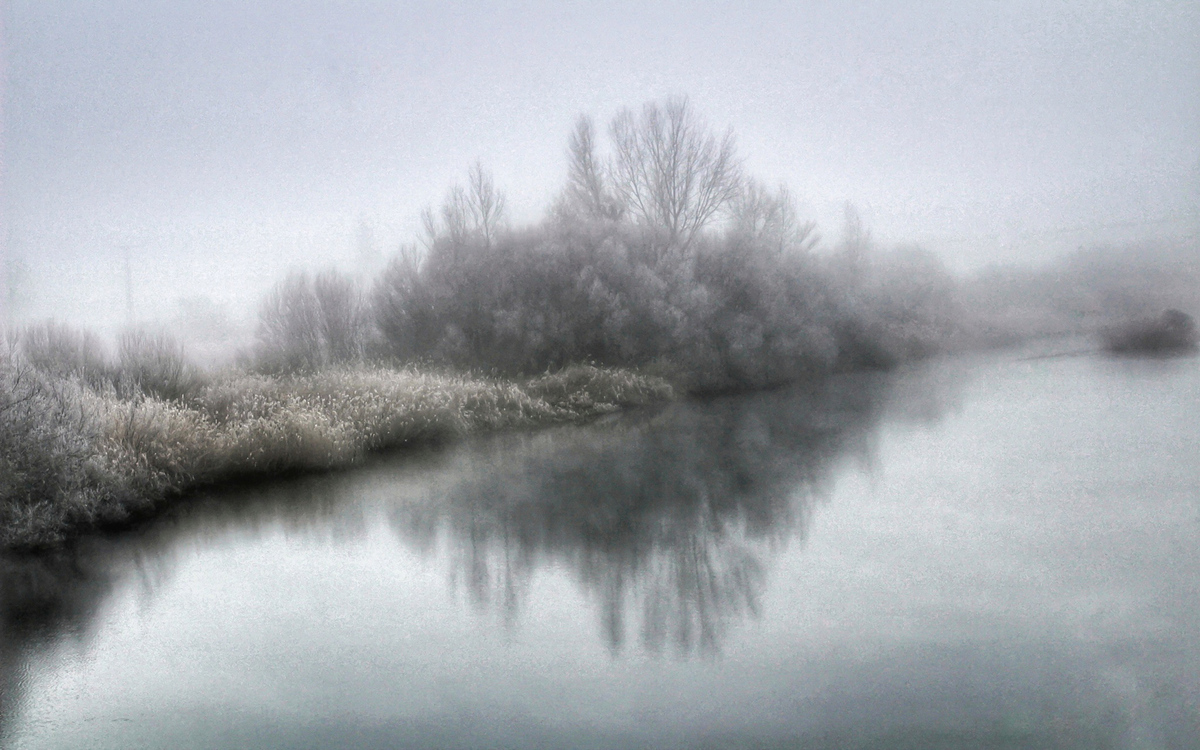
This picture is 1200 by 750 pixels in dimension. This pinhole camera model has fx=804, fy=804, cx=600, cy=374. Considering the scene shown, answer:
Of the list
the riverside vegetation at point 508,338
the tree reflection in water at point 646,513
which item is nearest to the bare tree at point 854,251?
the riverside vegetation at point 508,338

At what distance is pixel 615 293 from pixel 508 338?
2.57 metres

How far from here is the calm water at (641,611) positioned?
3.68m

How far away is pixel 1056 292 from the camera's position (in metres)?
24.3

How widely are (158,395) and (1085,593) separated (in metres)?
9.63

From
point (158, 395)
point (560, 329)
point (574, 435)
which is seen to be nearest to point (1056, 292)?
point (560, 329)

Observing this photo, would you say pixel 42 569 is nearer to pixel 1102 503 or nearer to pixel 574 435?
pixel 574 435

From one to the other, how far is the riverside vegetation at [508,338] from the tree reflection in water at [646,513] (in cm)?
206

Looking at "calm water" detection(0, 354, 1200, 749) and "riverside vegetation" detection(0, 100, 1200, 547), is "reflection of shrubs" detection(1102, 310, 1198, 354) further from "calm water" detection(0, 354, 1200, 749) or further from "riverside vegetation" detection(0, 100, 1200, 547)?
"calm water" detection(0, 354, 1200, 749)

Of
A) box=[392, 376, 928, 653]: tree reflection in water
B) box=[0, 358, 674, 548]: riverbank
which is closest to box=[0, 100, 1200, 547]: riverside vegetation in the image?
box=[0, 358, 674, 548]: riverbank

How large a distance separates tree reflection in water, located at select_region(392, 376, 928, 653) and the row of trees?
4.62 m

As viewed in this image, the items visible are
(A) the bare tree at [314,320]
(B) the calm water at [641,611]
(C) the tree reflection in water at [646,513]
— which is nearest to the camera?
(B) the calm water at [641,611]

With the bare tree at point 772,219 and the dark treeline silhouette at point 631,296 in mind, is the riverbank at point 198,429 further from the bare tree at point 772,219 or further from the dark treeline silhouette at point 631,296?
the bare tree at point 772,219

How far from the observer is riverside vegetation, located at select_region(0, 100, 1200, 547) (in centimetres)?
763

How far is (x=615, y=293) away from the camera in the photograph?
17.2 m
